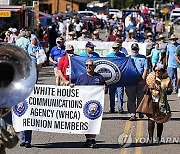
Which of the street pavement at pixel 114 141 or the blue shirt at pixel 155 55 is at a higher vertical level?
the blue shirt at pixel 155 55

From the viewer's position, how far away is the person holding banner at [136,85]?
14.1 meters

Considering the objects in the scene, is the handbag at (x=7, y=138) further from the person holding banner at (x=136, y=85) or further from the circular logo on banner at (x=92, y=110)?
the person holding banner at (x=136, y=85)

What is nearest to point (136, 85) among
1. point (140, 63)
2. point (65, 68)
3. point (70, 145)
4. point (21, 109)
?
point (140, 63)

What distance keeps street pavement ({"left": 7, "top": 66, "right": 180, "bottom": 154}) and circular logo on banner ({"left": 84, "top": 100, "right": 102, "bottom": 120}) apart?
56 centimetres

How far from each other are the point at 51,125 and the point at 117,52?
385 centimetres

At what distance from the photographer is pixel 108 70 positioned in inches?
554

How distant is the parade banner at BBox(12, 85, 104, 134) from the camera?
11.0 metres

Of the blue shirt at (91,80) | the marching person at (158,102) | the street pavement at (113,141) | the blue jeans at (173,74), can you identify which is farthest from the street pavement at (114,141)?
the blue jeans at (173,74)

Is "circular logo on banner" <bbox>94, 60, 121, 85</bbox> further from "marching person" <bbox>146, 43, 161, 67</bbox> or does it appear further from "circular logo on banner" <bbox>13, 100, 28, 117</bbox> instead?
"marching person" <bbox>146, 43, 161, 67</bbox>

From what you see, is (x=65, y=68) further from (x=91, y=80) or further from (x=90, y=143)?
(x=90, y=143)

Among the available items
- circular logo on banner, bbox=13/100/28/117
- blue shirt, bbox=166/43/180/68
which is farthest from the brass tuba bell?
blue shirt, bbox=166/43/180/68

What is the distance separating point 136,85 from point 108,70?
2.30 ft

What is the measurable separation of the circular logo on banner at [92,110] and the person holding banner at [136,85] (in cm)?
299

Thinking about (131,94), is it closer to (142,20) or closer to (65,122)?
(65,122)
